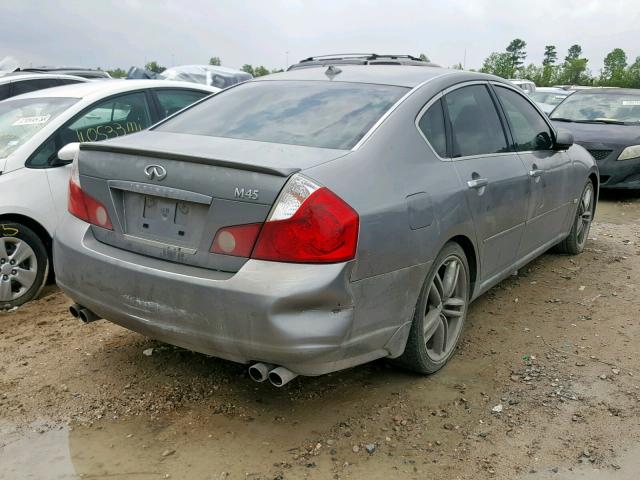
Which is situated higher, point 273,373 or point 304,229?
point 304,229

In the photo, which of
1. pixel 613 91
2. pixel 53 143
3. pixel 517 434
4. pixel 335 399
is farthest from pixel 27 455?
pixel 613 91

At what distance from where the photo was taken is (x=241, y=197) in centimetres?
264

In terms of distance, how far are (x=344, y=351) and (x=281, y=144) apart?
3.45 feet

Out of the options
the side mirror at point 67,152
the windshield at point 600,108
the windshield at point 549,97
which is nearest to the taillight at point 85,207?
the side mirror at point 67,152

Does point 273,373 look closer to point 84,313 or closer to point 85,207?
point 84,313

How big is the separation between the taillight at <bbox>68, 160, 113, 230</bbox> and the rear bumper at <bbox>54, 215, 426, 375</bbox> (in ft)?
0.46

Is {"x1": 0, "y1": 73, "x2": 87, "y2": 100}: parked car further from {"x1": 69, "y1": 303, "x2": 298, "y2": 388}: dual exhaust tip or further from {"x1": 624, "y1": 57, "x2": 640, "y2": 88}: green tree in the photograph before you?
{"x1": 624, "y1": 57, "x2": 640, "y2": 88}: green tree

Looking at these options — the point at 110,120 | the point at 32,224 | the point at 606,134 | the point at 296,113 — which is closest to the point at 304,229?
the point at 296,113

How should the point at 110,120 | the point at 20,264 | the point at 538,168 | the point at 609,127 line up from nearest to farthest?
the point at 538,168
the point at 20,264
the point at 110,120
the point at 609,127

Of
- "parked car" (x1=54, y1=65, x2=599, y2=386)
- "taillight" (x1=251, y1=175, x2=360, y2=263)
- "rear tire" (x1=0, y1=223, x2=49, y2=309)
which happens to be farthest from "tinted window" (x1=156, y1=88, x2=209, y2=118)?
"taillight" (x1=251, y1=175, x2=360, y2=263)

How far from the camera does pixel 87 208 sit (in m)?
3.16

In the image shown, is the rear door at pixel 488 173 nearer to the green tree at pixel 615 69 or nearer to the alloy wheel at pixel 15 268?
the alloy wheel at pixel 15 268

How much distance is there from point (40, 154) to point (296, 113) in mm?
2397

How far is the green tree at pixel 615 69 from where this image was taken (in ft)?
137
